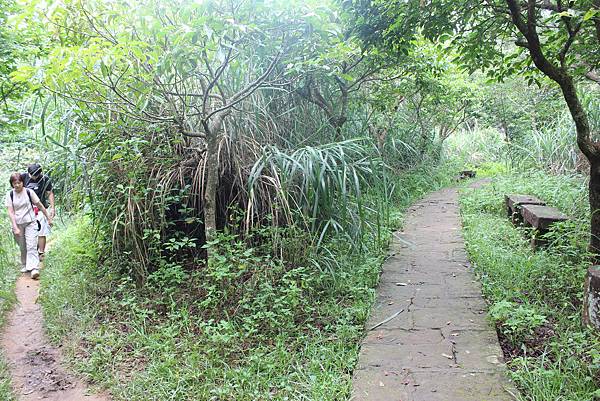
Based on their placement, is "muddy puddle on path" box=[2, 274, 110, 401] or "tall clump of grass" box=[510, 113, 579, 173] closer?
"muddy puddle on path" box=[2, 274, 110, 401]

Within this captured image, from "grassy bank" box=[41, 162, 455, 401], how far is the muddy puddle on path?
4.4 inches

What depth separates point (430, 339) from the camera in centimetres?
296

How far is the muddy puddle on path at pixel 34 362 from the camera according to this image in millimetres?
2943

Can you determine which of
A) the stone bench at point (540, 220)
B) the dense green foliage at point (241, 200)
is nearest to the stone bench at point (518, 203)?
the dense green foliage at point (241, 200)

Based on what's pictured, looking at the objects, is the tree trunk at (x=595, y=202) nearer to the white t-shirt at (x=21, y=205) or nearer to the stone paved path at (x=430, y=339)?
the stone paved path at (x=430, y=339)

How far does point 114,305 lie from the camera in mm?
3852

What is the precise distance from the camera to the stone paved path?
7.95 feet

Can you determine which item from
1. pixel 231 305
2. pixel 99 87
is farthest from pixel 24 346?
pixel 99 87

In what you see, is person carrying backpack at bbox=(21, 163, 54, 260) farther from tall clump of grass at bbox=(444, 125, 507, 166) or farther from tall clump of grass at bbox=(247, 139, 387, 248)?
tall clump of grass at bbox=(444, 125, 507, 166)

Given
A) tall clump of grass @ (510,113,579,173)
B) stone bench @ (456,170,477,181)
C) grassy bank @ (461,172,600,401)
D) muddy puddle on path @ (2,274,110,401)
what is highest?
tall clump of grass @ (510,113,579,173)

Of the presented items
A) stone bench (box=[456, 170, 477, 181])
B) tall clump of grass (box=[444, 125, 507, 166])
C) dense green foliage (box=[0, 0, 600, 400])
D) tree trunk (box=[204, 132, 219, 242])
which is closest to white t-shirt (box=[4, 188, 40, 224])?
dense green foliage (box=[0, 0, 600, 400])

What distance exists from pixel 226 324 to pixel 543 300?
215 centimetres

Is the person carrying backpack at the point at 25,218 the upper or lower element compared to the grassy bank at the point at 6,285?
upper

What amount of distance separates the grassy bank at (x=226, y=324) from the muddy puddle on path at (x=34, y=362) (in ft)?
0.36
